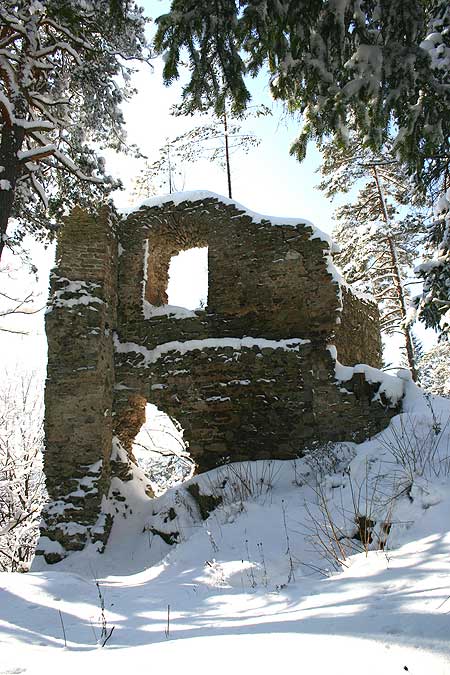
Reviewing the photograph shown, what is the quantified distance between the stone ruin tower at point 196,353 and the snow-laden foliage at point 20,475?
7140 mm

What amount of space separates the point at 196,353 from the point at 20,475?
34.0 ft

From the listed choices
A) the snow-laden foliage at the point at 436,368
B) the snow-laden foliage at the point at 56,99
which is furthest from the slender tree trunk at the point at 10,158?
the snow-laden foliage at the point at 436,368

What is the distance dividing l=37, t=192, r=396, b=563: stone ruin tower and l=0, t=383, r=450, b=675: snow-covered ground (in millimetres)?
736

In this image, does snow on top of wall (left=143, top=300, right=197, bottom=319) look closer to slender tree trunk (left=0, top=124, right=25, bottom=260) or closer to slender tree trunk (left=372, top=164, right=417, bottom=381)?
slender tree trunk (left=0, top=124, right=25, bottom=260)

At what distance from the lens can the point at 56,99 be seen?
6.97m

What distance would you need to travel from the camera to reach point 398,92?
13.3 ft

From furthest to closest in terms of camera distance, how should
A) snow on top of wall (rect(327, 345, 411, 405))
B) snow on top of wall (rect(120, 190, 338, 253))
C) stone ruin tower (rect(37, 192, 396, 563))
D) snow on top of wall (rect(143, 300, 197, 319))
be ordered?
snow on top of wall (rect(143, 300, 197, 319)), snow on top of wall (rect(120, 190, 338, 253)), stone ruin tower (rect(37, 192, 396, 563)), snow on top of wall (rect(327, 345, 411, 405))

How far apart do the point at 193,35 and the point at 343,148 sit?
1.63 meters

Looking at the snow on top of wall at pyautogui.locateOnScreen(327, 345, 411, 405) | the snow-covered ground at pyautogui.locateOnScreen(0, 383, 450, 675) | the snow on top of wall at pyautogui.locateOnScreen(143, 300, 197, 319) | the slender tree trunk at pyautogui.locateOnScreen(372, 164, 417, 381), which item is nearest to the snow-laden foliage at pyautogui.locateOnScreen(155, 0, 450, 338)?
the snow-covered ground at pyautogui.locateOnScreen(0, 383, 450, 675)

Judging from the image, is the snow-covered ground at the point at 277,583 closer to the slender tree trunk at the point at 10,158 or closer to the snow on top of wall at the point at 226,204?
the snow on top of wall at the point at 226,204

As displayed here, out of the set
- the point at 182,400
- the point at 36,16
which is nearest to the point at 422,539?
the point at 182,400

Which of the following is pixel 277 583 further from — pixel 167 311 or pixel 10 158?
pixel 167 311

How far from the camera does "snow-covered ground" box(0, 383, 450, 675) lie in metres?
2.04

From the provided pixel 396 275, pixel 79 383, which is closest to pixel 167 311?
pixel 79 383
